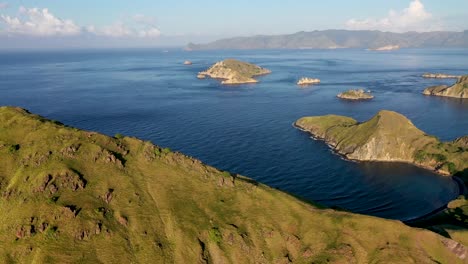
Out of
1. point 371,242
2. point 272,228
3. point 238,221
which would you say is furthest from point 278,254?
point 371,242

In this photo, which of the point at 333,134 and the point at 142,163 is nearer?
the point at 142,163

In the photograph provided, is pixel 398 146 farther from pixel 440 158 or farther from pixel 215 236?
pixel 215 236

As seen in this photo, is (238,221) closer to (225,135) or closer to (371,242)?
(371,242)

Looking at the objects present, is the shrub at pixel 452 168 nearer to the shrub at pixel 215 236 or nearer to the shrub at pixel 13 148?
the shrub at pixel 215 236

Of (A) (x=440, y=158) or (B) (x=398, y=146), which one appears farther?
(B) (x=398, y=146)

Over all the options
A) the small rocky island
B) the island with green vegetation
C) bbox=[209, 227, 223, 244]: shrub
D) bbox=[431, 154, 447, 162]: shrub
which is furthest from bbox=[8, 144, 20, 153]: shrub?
bbox=[431, 154, 447, 162]: shrub

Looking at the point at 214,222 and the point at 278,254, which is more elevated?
the point at 214,222

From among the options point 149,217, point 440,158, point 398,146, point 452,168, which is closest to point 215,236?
point 149,217

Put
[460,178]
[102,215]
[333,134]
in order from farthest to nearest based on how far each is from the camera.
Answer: [333,134] < [460,178] < [102,215]
